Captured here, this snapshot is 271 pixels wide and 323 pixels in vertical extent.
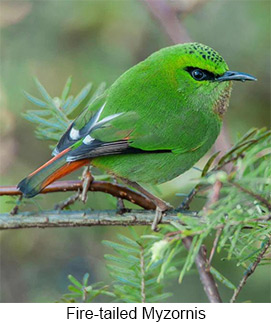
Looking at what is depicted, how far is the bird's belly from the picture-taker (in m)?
1.99

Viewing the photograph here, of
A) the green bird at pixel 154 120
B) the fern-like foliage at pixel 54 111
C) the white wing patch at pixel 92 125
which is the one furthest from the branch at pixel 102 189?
the fern-like foliage at pixel 54 111

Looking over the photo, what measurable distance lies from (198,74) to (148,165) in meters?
0.39

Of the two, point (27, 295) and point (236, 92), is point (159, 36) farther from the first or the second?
point (27, 295)

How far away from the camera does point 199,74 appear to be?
2.14 meters

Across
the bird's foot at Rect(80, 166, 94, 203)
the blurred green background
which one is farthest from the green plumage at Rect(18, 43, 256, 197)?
the blurred green background

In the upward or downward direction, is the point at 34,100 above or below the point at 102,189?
above

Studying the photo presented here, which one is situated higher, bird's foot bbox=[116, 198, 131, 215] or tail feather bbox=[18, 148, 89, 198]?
tail feather bbox=[18, 148, 89, 198]

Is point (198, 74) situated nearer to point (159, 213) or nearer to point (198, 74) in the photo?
point (198, 74)

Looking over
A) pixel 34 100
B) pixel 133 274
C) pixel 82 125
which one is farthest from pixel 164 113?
pixel 133 274

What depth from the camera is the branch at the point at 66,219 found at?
1.62 m

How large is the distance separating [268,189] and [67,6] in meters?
2.24

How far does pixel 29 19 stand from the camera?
3.06 meters

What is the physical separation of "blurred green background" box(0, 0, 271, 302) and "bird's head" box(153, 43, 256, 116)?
735 millimetres

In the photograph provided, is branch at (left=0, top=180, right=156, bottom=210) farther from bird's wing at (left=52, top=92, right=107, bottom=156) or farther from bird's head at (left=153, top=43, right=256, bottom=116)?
bird's head at (left=153, top=43, right=256, bottom=116)
